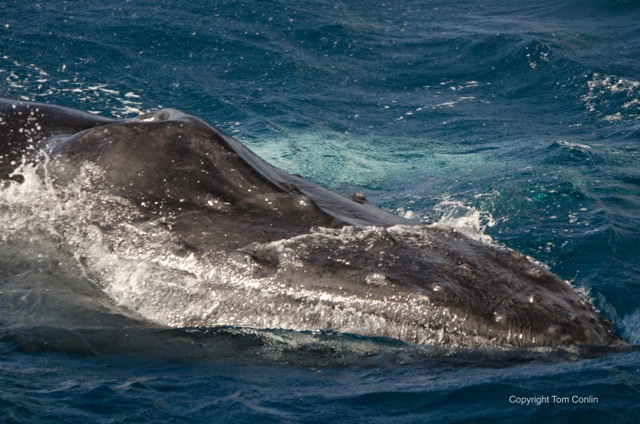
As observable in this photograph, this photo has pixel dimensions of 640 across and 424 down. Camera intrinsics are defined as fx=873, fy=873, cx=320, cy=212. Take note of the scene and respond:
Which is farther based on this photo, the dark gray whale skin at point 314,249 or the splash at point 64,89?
the splash at point 64,89

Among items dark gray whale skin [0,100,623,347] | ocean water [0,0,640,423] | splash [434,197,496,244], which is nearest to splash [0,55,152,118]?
ocean water [0,0,640,423]

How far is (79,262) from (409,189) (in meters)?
6.28

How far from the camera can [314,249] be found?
734 centimetres

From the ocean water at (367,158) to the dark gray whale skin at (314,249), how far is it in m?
0.19

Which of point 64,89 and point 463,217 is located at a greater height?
point 64,89

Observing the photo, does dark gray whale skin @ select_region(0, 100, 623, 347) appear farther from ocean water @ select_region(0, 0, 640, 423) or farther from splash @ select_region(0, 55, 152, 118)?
splash @ select_region(0, 55, 152, 118)

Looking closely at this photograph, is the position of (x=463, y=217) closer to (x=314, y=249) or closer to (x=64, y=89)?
(x=314, y=249)

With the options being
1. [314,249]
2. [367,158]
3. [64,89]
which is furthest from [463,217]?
[64,89]

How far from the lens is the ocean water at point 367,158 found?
250 inches

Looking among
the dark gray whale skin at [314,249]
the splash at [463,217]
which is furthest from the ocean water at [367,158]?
the dark gray whale skin at [314,249]

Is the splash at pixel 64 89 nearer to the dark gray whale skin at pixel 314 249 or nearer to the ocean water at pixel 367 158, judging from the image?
the ocean water at pixel 367 158

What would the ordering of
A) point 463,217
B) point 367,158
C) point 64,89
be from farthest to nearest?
point 64,89, point 367,158, point 463,217

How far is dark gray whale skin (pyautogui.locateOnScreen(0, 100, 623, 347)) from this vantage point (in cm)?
687

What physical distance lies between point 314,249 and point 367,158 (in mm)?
7811
